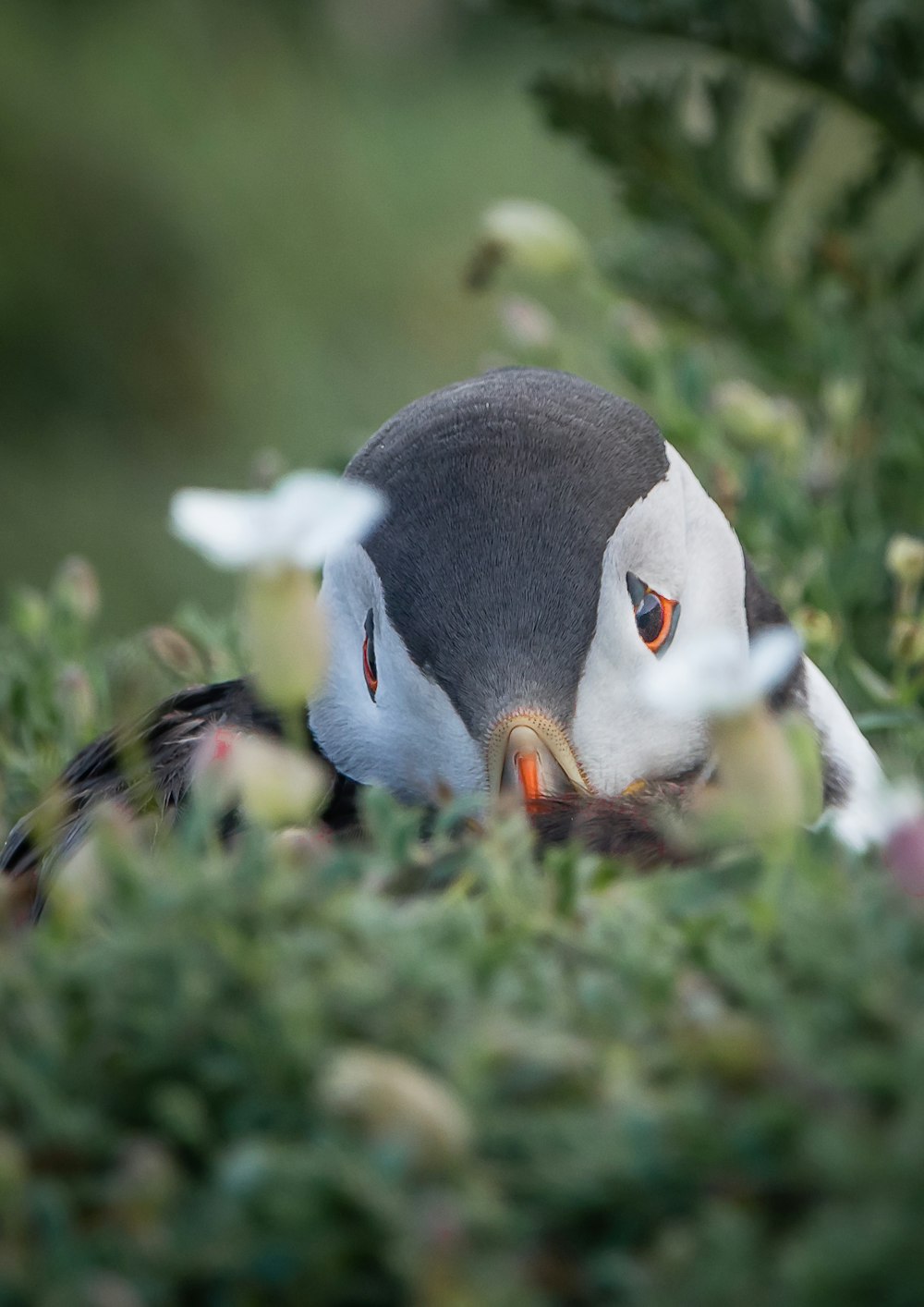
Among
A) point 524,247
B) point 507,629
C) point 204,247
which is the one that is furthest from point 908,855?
point 204,247

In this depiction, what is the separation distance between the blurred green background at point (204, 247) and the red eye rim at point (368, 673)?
538 cm

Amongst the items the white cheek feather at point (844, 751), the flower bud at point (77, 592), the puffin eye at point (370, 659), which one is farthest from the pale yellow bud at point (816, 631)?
the flower bud at point (77, 592)

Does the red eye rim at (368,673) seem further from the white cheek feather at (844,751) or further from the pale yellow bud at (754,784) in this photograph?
the pale yellow bud at (754,784)

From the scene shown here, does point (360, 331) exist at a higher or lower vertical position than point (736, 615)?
lower

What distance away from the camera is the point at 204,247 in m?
8.02

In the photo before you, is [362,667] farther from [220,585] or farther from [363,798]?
[220,585]

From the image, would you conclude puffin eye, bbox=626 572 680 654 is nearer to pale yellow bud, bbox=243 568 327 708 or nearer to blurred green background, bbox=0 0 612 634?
pale yellow bud, bbox=243 568 327 708

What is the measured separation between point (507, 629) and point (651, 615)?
0.71 ft

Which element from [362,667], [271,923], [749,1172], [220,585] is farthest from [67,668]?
[220,585]

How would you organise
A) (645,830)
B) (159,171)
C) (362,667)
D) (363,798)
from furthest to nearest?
(159,171) → (362,667) → (645,830) → (363,798)

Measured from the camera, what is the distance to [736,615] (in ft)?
6.79

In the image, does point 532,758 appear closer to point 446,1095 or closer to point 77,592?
point 446,1095

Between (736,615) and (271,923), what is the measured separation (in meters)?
1.24

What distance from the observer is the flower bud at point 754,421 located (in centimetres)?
251
